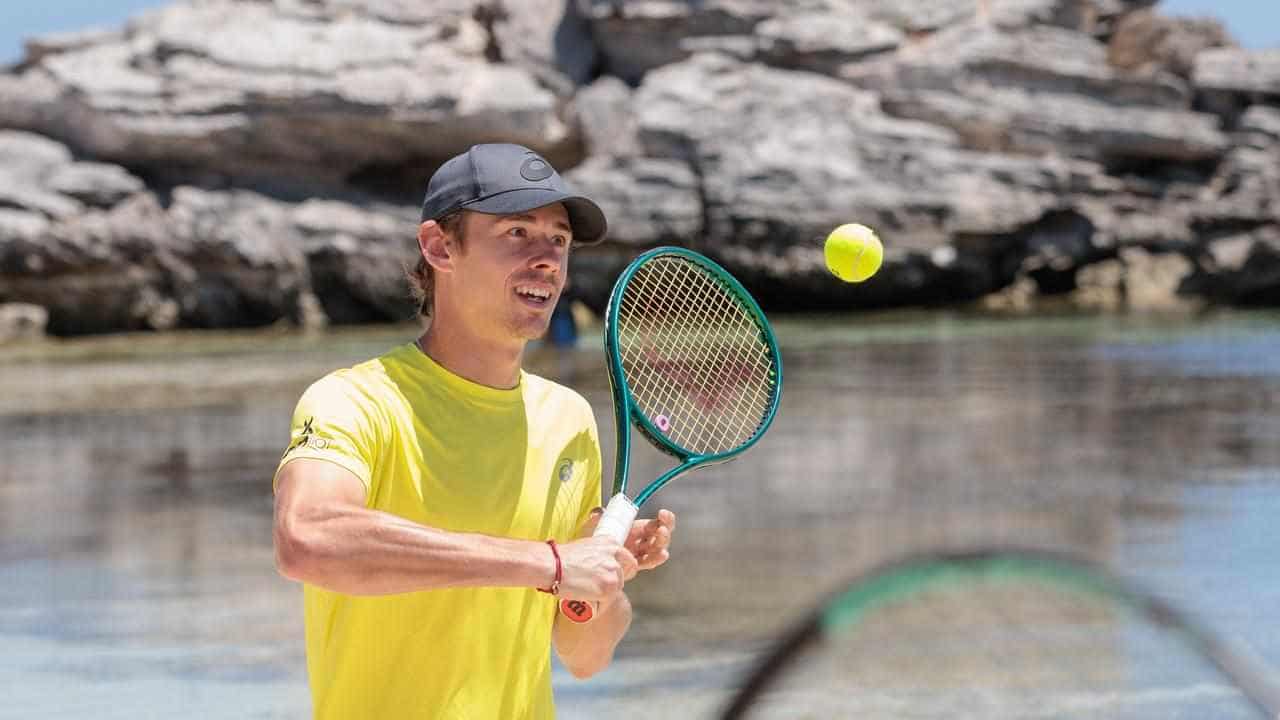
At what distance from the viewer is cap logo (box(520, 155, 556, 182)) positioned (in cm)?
189

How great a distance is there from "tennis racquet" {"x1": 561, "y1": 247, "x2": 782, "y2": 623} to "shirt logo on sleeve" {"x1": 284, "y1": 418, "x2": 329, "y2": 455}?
40 cm

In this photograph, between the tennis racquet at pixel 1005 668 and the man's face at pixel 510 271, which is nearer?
the man's face at pixel 510 271

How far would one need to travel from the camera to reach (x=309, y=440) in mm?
1754

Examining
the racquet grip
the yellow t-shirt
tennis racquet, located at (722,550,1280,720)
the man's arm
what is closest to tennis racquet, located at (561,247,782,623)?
the racquet grip

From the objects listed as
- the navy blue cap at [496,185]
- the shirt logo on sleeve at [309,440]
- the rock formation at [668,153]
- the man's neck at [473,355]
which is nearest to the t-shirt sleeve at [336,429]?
the shirt logo on sleeve at [309,440]

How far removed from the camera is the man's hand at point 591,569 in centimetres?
178

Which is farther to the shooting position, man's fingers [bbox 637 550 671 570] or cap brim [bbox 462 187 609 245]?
man's fingers [bbox 637 550 671 570]

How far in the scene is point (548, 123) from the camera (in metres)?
27.3

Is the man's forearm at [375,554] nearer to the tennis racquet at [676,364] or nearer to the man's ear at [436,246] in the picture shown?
the tennis racquet at [676,364]

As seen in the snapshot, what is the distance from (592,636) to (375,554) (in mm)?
566

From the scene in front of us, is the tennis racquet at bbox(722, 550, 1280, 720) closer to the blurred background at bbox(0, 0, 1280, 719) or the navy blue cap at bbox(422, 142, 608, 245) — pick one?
the navy blue cap at bbox(422, 142, 608, 245)

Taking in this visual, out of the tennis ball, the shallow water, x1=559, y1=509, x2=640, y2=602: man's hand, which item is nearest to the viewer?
x1=559, y1=509, x2=640, y2=602: man's hand

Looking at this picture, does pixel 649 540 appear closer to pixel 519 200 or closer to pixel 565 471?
pixel 565 471

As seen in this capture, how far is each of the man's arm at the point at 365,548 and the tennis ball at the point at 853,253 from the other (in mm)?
2292
